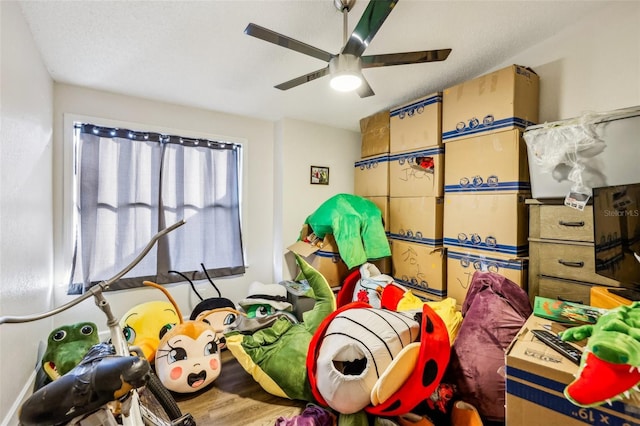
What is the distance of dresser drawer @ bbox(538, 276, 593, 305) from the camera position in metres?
1.59

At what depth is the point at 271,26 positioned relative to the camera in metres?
1.68

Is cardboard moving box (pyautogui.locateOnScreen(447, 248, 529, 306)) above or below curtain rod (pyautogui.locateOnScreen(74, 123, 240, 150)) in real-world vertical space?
below

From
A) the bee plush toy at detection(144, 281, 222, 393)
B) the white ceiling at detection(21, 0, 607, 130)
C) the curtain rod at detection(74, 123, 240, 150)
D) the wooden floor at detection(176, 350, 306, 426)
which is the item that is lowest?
the wooden floor at detection(176, 350, 306, 426)

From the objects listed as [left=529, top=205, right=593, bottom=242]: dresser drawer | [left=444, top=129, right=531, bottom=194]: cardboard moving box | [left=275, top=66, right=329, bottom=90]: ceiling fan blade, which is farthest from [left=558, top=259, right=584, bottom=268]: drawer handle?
[left=275, top=66, right=329, bottom=90]: ceiling fan blade

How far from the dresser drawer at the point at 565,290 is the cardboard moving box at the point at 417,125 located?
1346mm

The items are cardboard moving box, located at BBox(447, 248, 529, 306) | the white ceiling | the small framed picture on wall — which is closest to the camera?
the white ceiling

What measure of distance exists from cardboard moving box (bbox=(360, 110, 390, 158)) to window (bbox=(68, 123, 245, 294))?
1.53 metres

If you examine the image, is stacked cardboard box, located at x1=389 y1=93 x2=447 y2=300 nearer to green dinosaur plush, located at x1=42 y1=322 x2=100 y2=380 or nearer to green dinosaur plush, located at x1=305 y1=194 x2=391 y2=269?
green dinosaur plush, located at x1=305 y1=194 x2=391 y2=269

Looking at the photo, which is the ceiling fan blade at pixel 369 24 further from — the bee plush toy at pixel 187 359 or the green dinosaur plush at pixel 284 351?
the bee plush toy at pixel 187 359

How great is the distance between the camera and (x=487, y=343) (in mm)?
1467

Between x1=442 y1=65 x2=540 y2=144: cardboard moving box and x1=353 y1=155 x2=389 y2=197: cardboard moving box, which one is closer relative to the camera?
x1=442 y1=65 x2=540 y2=144: cardboard moving box

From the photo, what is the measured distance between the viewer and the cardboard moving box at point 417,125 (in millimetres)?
2449

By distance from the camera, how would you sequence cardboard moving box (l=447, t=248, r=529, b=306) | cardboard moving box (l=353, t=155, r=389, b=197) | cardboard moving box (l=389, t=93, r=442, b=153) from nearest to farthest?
cardboard moving box (l=447, t=248, r=529, b=306), cardboard moving box (l=389, t=93, r=442, b=153), cardboard moving box (l=353, t=155, r=389, b=197)

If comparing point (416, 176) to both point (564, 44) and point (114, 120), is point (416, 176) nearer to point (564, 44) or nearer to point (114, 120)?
point (564, 44)
